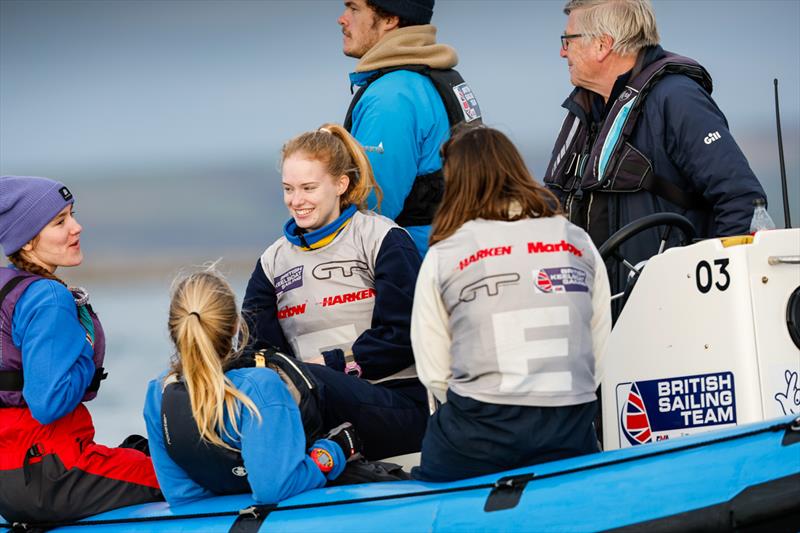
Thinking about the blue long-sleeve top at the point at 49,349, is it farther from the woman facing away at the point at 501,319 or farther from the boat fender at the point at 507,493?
the boat fender at the point at 507,493

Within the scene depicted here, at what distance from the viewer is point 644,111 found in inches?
138

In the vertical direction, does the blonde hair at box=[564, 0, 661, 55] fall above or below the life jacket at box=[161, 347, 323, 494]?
above

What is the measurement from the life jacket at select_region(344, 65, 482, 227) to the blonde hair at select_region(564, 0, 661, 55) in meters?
0.37

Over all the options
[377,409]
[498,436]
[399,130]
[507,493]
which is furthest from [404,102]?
[507,493]

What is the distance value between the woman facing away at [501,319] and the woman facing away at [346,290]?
0.44m

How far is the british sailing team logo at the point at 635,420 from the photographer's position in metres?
2.86

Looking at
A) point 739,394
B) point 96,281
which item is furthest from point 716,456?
point 96,281

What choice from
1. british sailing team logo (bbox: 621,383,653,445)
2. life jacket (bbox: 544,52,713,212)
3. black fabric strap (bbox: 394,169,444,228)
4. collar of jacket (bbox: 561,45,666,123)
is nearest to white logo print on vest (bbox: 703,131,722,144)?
life jacket (bbox: 544,52,713,212)

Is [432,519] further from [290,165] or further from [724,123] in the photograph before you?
[724,123]

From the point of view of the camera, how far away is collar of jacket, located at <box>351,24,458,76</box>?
354 centimetres

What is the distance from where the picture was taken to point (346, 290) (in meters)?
3.17

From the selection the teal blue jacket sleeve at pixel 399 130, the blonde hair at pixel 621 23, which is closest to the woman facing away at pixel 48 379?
the teal blue jacket sleeve at pixel 399 130

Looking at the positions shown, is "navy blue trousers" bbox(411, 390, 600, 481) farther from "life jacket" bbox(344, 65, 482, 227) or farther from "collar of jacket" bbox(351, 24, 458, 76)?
"collar of jacket" bbox(351, 24, 458, 76)

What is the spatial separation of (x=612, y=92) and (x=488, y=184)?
1.16 meters
